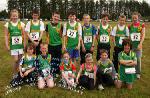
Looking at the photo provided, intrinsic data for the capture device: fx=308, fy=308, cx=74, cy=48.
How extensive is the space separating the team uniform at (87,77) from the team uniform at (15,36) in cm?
203

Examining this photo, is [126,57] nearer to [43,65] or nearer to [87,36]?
[87,36]

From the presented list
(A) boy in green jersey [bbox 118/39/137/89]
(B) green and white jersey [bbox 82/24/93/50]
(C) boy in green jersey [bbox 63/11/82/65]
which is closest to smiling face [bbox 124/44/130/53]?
(A) boy in green jersey [bbox 118/39/137/89]

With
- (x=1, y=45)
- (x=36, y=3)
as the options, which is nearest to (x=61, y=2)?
(x=36, y=3)

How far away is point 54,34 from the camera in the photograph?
902cm

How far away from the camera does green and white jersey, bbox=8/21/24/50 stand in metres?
8.79

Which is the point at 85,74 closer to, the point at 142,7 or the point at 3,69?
the point at 3,69

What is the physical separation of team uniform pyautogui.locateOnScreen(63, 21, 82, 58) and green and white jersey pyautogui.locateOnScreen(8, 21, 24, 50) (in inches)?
50.5

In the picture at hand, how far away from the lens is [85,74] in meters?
8.21

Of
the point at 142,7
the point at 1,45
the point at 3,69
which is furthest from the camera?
the point at 142,7

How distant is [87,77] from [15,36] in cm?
244

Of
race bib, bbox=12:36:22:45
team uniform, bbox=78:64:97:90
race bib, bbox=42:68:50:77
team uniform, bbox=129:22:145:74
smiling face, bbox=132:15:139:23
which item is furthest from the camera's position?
team uniform, bbox=129:22:145:74

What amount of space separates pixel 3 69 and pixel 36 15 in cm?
271

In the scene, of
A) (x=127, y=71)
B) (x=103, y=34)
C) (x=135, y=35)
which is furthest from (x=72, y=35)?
(x=127, y=71)

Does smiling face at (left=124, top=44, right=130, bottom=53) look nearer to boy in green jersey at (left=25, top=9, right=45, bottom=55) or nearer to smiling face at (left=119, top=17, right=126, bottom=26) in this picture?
smiling face at (left=119, top=17, right=126, bottom=26)
